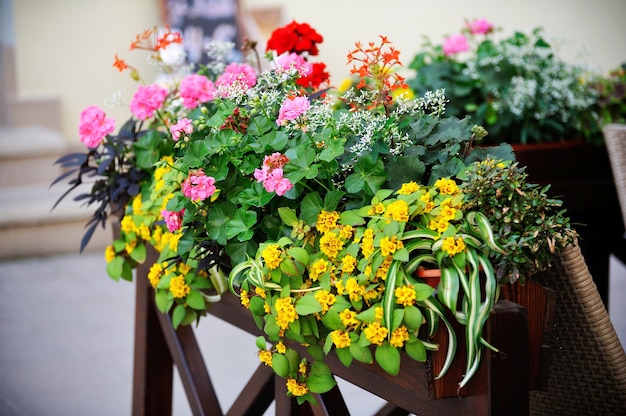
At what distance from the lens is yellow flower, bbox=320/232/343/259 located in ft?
3.41

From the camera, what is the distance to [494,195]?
951 millimetres

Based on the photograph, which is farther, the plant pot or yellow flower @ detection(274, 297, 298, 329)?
the plant pot

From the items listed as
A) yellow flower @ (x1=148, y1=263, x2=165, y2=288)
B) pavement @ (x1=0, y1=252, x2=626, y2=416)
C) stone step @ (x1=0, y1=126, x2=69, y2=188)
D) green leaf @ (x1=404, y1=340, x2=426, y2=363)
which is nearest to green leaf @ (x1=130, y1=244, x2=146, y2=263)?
yellow flower @ (x1=148, y1=263, x2=165, y2=288)

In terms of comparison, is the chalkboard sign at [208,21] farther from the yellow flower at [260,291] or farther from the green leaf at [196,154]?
the yellow flower at [260,291]

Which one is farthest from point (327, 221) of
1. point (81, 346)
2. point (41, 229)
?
point (41, 229)

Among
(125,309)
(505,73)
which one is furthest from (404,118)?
(125,309)

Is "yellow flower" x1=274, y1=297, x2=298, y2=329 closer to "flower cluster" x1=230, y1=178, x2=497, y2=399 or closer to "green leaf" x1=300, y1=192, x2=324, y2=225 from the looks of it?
"flower cluster" x1=230, y1=178, x2=497, y2=399

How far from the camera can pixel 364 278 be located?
3.21ft

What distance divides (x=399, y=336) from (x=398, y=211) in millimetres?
154

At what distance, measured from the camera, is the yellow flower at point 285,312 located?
1.03m

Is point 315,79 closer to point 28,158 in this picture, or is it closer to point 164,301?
point 164,301

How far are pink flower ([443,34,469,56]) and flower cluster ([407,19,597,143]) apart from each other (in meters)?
0.06

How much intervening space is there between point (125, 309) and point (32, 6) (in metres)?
3.21

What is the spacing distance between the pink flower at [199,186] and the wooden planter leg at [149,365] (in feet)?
2.08
